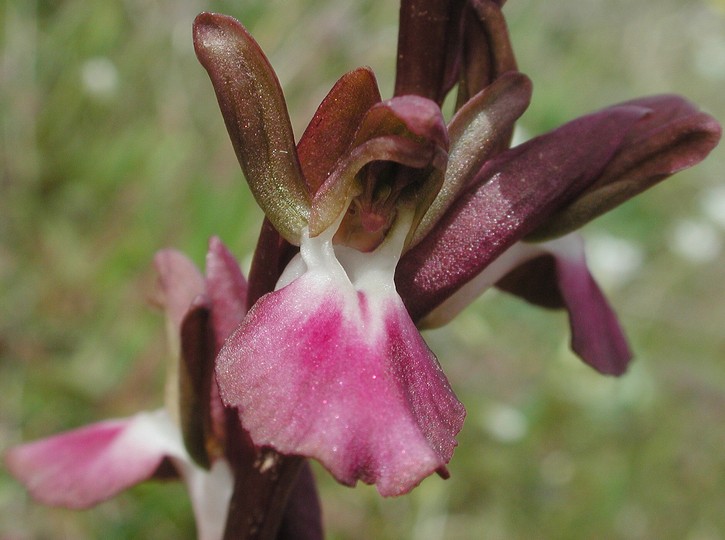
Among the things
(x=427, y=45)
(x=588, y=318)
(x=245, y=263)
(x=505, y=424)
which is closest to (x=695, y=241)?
(x=505, y=424)

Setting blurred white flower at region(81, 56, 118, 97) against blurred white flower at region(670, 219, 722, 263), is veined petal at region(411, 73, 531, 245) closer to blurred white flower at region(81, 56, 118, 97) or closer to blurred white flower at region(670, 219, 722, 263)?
blurred white flower at region(81, 56, 118, 97)

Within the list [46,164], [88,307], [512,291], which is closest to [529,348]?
[88,307]

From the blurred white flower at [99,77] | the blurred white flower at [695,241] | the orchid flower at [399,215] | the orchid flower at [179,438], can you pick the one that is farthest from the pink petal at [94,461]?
the blurred white flower at [695,241]

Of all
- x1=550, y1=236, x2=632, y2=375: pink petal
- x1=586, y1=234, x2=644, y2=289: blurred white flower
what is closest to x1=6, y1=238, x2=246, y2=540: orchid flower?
x1=550, y1=236, x2=632, y2=375: pink petal

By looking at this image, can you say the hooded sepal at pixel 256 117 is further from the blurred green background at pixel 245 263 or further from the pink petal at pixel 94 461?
the blurred green background at pixel 245 263

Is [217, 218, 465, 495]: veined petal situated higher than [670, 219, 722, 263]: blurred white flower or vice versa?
[217, 218, 465, 495]: veined petal

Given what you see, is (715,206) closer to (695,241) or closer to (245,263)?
(695,241)

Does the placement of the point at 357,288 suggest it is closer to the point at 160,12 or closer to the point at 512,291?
the point at 512,291
